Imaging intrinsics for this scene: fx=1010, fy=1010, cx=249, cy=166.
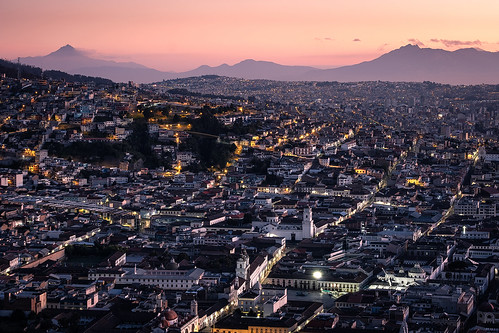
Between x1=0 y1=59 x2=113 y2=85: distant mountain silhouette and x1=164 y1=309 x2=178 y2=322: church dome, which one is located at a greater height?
x1=0 y1=59 x2=113 y2=85: distant mountain silhouette

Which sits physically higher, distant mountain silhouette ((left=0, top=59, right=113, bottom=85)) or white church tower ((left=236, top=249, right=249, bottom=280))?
distant mountain silhouette ((left=0, top=59, right=113, bottom=85))

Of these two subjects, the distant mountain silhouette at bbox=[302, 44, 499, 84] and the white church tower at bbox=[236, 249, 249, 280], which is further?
the distant mountain silhouette at bbox=[302, 44, 499, 84]

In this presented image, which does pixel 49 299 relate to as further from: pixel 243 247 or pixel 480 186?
pixel 480 186

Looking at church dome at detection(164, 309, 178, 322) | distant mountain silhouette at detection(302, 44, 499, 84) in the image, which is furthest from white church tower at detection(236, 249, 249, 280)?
distant mountain silhouette at detection(302, 44, 499, 84)

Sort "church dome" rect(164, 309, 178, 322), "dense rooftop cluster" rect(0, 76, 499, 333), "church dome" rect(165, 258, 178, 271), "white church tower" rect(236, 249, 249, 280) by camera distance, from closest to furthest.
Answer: "church dome" rect(164, 309, 178, 322) < "dense rooftop cluster" rect(0, 76, 499, 333) < "white church tower" rect(236, 249, 249, 280) < "church dome" rect(165, 258, 178, 271)

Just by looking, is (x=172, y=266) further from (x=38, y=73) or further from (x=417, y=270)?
(x=38, y=73)

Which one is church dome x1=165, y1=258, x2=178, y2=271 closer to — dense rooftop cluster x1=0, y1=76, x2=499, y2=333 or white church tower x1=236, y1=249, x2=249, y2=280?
dense rooftop cluster x1=0, y1=76, x2=499, y2=333

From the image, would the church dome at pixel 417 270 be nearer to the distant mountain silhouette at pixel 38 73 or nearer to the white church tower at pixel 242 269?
the white church tower at pixel 242 269

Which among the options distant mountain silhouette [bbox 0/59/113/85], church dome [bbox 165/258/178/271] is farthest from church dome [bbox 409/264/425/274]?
distant mountain silhouette [bbox 0/59/113/85]

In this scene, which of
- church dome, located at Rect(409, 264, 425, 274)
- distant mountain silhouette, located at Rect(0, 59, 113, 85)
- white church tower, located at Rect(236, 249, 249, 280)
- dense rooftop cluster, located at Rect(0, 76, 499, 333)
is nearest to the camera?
dense rooftop cluster, located at Rect(0, 76, 499, 333)

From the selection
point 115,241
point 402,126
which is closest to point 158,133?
point 115,241

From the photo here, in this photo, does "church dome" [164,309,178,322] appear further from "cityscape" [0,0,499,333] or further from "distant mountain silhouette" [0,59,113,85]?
"distant mountain silhouette" [0,59,113,85]
